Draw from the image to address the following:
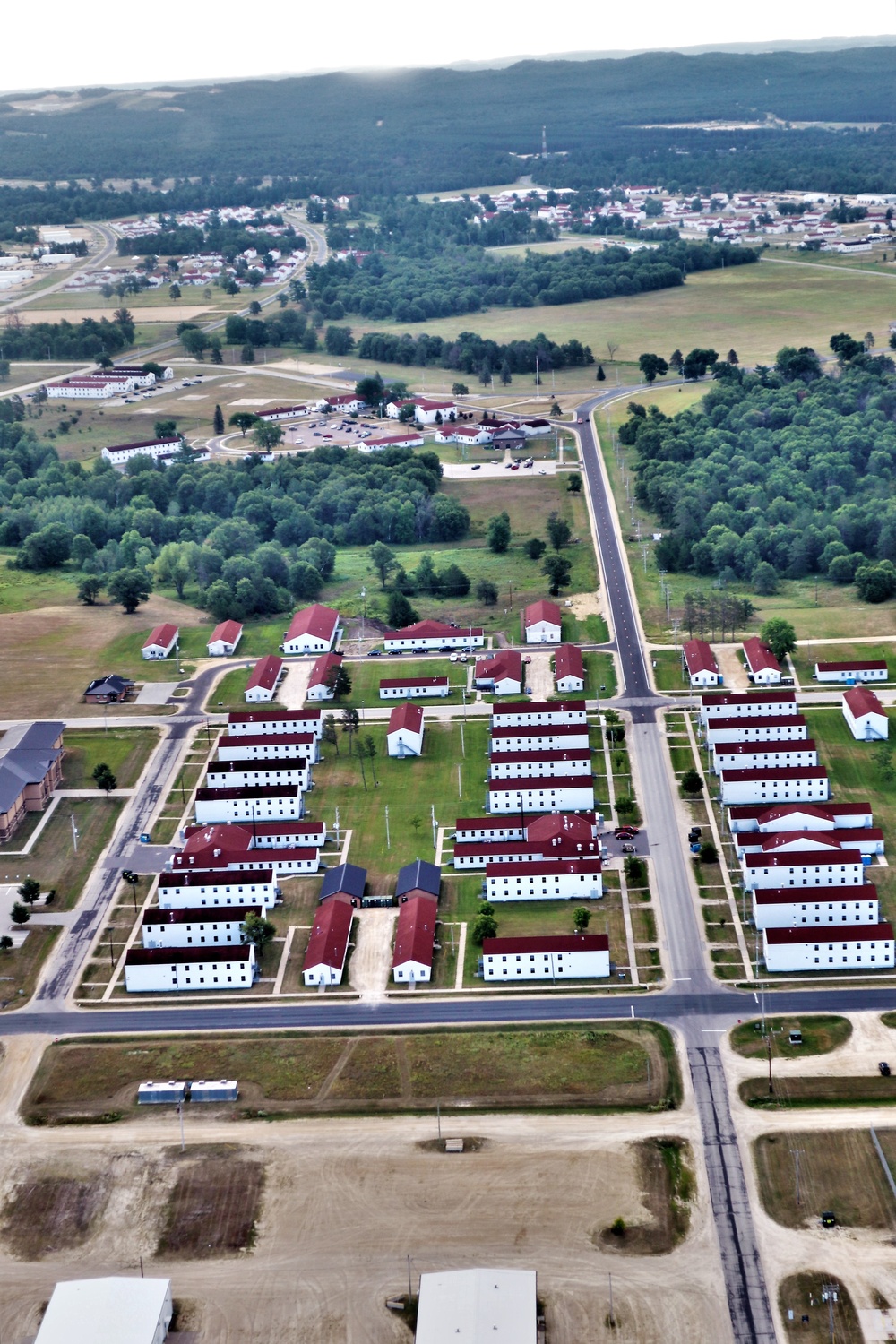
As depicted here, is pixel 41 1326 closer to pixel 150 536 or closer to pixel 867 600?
pixel 867 600

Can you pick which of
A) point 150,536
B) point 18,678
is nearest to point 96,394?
point 150,536

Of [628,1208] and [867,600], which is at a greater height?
[628,1208]

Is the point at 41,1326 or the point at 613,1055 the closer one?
the point at 41,1326

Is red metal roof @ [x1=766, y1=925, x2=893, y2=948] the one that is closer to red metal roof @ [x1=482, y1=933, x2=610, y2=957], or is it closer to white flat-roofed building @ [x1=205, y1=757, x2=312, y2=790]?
red metal roof @ [x1=482, y1=933, x2=610, y2=957]

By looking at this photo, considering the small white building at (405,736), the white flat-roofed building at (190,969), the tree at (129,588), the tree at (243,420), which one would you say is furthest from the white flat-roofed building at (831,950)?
the tree at (243,420)

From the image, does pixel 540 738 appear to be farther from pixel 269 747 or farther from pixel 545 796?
pixel 269 747

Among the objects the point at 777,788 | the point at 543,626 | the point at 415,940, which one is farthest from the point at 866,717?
the point at 415,940

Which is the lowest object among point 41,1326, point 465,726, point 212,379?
point 212,379

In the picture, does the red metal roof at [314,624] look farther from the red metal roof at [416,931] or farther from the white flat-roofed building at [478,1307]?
the white flat-roofed building at [478,1307]
